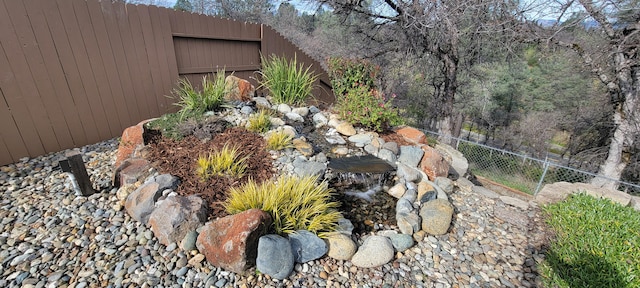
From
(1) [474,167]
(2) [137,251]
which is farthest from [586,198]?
(1) [474,167]

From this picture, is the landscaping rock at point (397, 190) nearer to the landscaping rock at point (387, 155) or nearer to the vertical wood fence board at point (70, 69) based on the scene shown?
the landscaping rock at point (387, 155)

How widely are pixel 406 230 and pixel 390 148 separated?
1.37 meters

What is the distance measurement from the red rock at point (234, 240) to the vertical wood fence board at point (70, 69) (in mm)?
2607

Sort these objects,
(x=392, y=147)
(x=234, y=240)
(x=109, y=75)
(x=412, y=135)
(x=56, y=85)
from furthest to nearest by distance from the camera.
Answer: (x=412, y=135) < (x=392, y=147) < (x=109, y=75) < (x=56, y=85) < (x=234, y=240)

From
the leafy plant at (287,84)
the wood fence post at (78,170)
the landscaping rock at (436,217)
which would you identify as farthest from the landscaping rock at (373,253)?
the leafy plant at (287,84)

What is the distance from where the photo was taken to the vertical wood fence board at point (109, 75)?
3139mm

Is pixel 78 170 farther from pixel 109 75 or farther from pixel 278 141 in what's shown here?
pixel 278 141

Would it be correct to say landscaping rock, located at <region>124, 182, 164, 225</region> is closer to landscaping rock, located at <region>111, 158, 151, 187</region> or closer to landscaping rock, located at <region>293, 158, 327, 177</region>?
landscaping rock, located at <region>111, 158, 151, 187</region>

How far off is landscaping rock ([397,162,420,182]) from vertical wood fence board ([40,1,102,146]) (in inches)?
153

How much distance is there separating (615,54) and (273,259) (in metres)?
7.64

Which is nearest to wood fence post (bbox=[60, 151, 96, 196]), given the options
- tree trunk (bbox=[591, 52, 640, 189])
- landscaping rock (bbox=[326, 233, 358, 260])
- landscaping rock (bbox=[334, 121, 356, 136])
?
landscaping rock (bbox=[326, 233, 358, 260])

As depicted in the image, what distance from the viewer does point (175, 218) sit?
196 centimetres

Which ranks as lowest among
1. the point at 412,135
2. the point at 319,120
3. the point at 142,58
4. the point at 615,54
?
the point at 412,135

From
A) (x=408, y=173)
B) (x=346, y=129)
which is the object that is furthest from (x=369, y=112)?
(x=408, y=173)
